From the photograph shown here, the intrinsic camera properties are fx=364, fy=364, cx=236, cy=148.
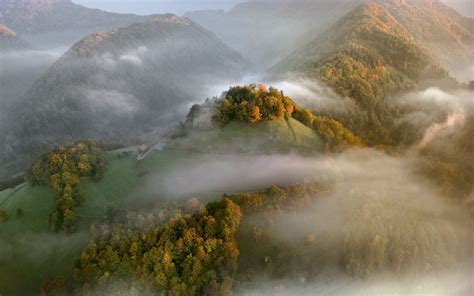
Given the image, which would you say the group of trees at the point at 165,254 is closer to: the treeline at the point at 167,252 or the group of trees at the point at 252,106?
the treeline at the point at 167,252

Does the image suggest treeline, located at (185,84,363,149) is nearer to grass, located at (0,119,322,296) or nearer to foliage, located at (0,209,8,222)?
grass, located at (0,119,322,296)

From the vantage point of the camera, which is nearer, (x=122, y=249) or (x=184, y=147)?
(x=122, y=249)

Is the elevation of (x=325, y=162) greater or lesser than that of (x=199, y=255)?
greater

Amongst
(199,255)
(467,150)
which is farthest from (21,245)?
(467,150)

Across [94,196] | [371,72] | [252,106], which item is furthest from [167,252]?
[371,72]

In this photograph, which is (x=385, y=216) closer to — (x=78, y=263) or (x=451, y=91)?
(x=78, y=263)

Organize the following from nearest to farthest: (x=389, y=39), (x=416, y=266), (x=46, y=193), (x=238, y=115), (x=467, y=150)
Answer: (x=416, y=266) < (x=46, y=193) < (x=238, y=115) < (x=467, y=150) < (x=389, y=39)
